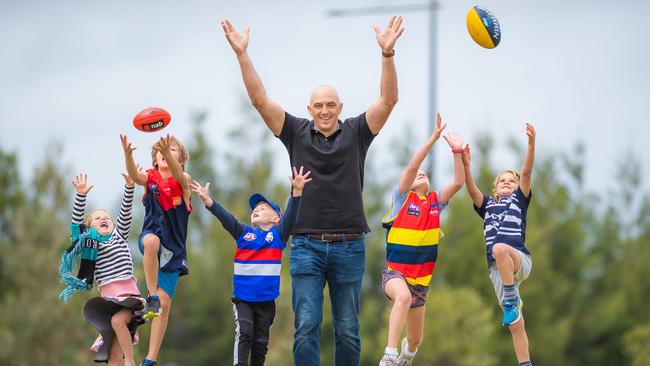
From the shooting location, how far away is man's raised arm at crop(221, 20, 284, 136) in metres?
9.61

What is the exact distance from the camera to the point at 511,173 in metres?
11.4

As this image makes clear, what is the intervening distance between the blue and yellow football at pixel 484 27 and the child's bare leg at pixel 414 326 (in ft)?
9.13

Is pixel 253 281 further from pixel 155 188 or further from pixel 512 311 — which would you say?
pixel 512 311

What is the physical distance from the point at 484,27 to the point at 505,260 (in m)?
2.36

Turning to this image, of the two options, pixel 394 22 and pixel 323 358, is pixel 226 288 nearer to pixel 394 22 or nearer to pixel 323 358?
pixel 323 358

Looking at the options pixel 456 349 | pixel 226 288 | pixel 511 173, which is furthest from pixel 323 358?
pixel 511 173

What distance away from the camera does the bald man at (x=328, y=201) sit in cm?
962

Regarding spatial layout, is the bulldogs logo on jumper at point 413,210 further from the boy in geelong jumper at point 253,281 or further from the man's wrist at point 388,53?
the man's wrist at point 388,53

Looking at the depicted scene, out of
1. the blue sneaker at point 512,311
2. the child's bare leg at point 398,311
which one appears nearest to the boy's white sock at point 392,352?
the child's bare leg at point 398,311

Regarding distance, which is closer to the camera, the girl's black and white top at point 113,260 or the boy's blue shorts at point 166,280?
the girl's black and white top at point 113,260

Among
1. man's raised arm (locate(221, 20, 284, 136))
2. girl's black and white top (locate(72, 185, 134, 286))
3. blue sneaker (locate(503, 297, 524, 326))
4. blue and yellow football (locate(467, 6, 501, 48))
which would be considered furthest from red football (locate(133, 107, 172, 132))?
blue sneaker (locate(503, 297, 524, 326))

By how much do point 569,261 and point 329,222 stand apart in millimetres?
40048

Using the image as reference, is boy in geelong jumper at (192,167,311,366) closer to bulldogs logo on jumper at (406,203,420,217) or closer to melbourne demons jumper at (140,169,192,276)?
melbourne demons jumper at (140,169,192,276)

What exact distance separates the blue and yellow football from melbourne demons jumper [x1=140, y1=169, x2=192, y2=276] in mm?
3379
